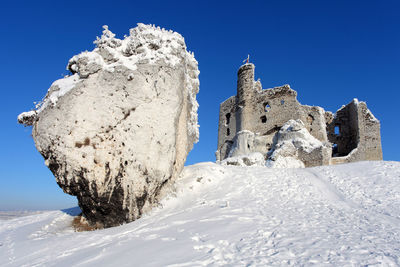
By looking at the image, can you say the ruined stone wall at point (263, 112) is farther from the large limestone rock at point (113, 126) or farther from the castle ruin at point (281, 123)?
the large limestone rock at point (113, 126)

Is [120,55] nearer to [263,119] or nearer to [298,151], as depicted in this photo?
[298,151]

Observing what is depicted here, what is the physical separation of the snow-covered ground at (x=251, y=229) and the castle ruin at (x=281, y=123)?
9.93 m

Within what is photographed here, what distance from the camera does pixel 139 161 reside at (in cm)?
539

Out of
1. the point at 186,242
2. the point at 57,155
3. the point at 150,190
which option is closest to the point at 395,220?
the point at 186,242

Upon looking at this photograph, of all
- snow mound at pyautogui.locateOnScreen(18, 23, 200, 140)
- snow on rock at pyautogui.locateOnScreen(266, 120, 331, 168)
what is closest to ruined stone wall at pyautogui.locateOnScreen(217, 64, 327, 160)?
snow on rock at pyautogui.locateOnScreen(266, 120, 331, 168)

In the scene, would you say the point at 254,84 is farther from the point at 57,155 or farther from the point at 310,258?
the point at 310,258

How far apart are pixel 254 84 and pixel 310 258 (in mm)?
19729

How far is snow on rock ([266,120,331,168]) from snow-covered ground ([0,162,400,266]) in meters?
7.34

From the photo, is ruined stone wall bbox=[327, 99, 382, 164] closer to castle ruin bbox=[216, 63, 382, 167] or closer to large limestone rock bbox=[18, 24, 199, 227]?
castle ruin bbox=[216, 63, 382, 167]

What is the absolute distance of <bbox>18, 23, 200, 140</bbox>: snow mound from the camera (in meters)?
5.61

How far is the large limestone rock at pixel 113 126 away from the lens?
516 cm

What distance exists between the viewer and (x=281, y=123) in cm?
1820

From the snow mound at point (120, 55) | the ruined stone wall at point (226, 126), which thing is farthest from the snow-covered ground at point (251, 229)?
the ruined stone wall at point (226, 126)

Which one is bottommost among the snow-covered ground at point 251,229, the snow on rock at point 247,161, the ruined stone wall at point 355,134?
the snow-covered ground at point 251,229
